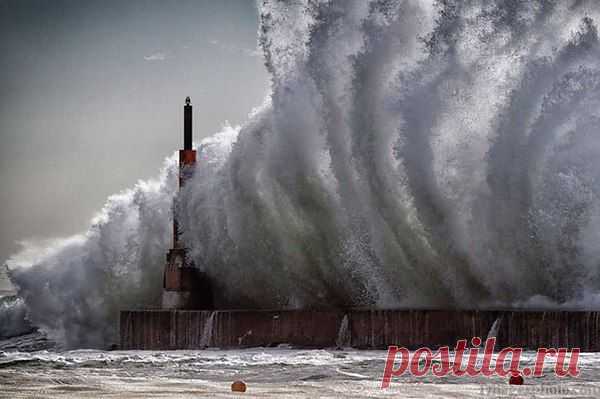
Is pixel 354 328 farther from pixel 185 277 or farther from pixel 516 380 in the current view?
pixel 516 380

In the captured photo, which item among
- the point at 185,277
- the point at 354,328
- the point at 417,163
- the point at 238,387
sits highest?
the point at 417,163

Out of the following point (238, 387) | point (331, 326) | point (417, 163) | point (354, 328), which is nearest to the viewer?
point (238, 387)

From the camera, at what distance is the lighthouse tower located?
16219 mm

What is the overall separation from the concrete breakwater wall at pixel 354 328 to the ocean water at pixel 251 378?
0.48 metres

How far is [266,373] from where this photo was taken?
10305 mm

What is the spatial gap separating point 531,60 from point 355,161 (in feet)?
7.51


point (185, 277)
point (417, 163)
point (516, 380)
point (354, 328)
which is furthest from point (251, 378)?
point (185, 277)

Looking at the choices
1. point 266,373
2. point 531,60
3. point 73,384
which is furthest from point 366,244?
point 73,384

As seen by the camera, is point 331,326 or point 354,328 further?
point 331,326

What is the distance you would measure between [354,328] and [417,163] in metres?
2.29

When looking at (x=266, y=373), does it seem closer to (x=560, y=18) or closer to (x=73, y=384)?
(x=73, y=384)

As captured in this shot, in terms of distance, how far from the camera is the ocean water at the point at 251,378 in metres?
8.48

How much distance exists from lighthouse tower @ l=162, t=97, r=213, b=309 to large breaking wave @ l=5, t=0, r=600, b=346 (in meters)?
0.24

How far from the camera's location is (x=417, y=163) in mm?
14375
